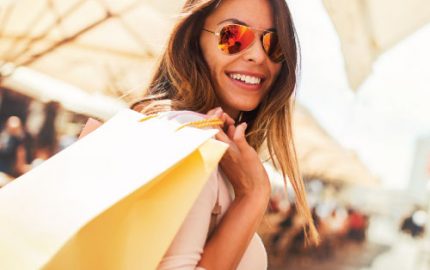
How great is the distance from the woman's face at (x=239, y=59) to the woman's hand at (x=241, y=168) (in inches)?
10.1

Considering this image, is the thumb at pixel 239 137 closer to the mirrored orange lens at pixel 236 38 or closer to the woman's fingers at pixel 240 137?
the woman's fingers at pixel 240 137

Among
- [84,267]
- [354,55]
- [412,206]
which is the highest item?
[84,267]

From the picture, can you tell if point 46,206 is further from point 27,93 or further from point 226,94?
point 27,93

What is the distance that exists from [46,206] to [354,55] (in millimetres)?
4652

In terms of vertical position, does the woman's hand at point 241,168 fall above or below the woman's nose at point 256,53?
below

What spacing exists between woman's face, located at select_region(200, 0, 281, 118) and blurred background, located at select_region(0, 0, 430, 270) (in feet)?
2.38

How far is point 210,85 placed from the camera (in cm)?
108

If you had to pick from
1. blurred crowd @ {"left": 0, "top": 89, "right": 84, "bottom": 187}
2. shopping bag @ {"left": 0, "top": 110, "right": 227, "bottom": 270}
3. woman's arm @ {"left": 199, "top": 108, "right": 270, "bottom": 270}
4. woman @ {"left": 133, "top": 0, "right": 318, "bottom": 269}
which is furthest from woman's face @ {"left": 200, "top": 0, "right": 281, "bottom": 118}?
blurred crowd @ {"left": 0, "top": 89, "right": 84, "bottom": 187}

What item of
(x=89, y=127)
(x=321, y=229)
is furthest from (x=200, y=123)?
(x=321, y=229)

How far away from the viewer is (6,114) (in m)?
3.88

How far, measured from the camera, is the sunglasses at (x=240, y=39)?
1.06 metres

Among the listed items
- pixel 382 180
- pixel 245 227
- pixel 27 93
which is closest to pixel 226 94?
pixel 245 227

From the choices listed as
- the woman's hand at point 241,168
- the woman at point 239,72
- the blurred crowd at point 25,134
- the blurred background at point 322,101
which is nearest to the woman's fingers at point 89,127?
the woman at point 239,72

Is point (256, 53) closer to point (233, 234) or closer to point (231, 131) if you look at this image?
point (231, 131)
